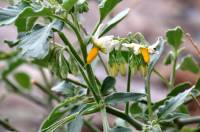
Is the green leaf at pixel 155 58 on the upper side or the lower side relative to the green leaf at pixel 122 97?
upper

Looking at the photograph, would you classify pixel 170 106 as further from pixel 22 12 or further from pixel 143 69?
pixel 22 12

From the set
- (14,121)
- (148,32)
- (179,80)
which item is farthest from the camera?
(148,32)

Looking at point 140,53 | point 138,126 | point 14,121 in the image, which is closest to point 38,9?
point 140,53

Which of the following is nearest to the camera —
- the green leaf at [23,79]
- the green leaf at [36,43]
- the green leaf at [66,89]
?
the green leaf at [36,43]

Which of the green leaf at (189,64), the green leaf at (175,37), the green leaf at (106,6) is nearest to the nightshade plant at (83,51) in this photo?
the green leaf at (106,6)

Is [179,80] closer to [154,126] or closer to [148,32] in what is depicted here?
[148,32]

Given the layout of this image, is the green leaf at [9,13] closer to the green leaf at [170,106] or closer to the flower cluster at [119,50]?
the flower cluster at [119,50]

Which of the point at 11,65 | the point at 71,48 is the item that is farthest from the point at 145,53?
the point at 11,65
